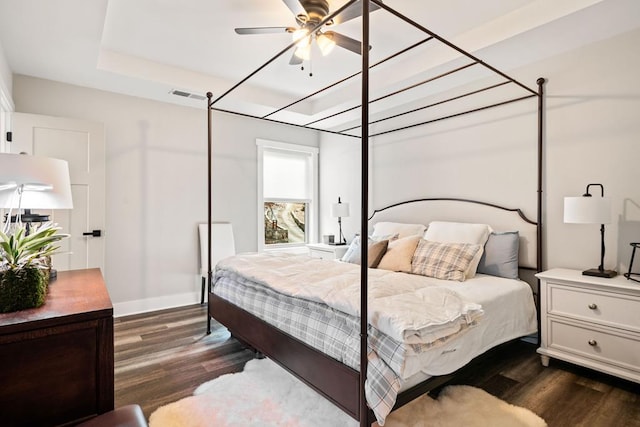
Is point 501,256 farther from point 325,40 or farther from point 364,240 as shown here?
point 325,40

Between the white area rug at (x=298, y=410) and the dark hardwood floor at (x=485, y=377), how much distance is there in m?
0.14

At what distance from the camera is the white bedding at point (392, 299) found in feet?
5.47

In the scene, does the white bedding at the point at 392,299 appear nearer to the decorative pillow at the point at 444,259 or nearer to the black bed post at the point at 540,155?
the decorative pillow at the point at 444,259

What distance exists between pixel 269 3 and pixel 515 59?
2184 mm

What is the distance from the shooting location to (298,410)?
2062 mm

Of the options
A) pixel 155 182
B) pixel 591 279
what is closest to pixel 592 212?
pixel 591 279

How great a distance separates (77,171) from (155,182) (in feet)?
2.73

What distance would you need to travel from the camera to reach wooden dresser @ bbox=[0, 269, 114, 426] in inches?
46.3

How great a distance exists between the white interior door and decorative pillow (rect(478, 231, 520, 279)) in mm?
3891

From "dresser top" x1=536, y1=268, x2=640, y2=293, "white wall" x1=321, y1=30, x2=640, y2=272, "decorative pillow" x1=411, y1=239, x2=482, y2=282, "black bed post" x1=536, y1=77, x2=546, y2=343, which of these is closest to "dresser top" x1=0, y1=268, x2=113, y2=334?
"decorative pillow" x1=411, y1=239, x2=482, y2=282

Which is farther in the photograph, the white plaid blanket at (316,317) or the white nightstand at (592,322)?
the white nightstand at (592,322)

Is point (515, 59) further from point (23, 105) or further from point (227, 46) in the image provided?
point (23, 105)

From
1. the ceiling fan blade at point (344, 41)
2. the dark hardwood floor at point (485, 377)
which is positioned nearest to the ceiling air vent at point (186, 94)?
the ceiling fan blade at point (344, 41)

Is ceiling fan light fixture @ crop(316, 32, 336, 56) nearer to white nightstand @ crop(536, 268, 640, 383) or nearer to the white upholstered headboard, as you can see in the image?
the white upholstered headboard
